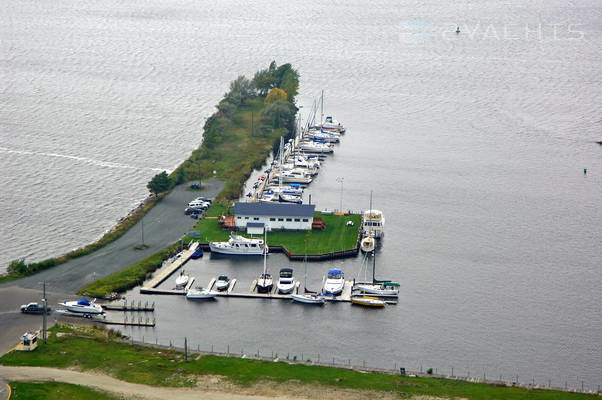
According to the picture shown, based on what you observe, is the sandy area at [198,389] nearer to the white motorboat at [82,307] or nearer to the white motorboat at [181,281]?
the white motorboat at [82,307]

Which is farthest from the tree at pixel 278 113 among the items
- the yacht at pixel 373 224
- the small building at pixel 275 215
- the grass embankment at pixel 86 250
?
the small building at pixel 275 215

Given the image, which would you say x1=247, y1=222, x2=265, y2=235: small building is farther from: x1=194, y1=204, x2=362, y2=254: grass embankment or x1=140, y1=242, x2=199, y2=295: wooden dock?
x1=140, y1=242, x2=199, y2=295: wooden dock

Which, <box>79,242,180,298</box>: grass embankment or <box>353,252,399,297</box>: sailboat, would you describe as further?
<box>353,252,399,297</box>: sailboat

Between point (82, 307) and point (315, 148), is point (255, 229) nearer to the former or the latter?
point (82, 307)

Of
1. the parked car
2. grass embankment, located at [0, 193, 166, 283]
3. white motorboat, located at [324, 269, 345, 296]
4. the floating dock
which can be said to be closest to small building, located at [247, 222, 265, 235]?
the parked car

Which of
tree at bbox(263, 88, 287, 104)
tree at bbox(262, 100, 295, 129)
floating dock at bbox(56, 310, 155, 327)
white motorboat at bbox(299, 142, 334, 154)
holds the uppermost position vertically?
tree at bbox(263, 88, 287, 104)

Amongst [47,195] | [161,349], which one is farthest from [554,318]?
[47,195]
